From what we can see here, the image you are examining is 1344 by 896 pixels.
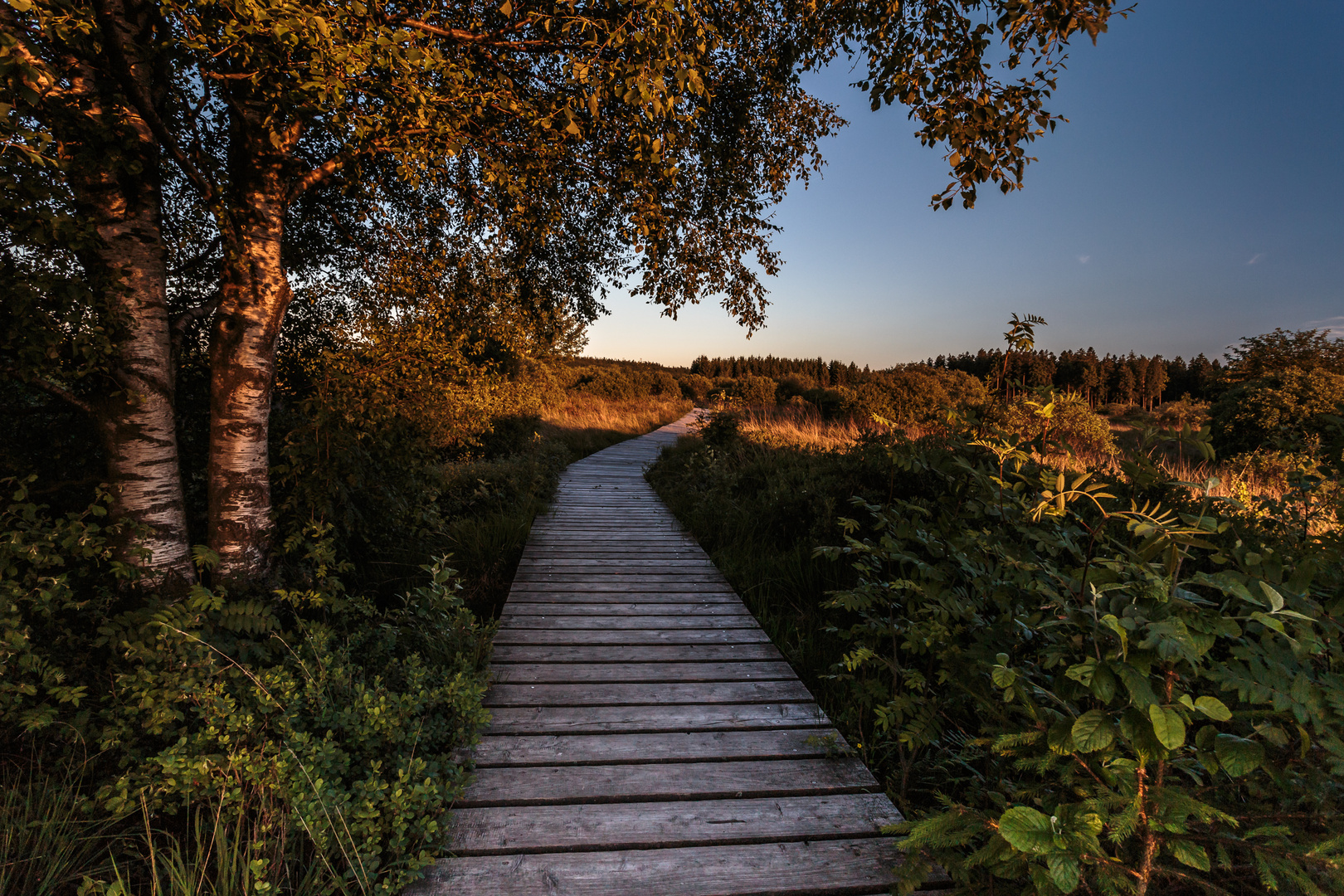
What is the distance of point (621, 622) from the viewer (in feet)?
A: 12.9

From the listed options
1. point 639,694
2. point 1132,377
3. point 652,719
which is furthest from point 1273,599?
point 1132,377

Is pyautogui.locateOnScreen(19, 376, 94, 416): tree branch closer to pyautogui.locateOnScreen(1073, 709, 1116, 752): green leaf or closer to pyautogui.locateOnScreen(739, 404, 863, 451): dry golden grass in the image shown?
pyautogui.locateOnScreen(1073, 709, 1116, 752): green leaf

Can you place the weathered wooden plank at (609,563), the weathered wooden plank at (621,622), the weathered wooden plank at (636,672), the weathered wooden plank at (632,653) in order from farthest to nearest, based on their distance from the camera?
the weathered wooden plank at (609,563)
the weathered wooden plank at (621,622)
the weathered wooden plank at (632,653)
the weathered wooden plank at (636,672)

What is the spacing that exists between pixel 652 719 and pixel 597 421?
661 inches

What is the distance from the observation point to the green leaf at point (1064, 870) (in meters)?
1.20

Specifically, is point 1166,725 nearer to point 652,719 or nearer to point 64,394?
point 652,719

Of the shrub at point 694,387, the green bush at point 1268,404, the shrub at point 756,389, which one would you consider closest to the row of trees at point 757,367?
the shrub at point 694,387

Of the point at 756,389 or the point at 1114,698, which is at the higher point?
the point at 756,389

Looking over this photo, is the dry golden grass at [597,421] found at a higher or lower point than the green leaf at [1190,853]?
higher

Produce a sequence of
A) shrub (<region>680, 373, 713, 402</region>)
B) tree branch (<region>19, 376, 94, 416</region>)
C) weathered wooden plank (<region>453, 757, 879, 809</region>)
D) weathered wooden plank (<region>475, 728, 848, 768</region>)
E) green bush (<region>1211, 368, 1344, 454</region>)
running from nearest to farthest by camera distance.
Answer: weathered wooden plank (<region>453, 757, 879, 809</region>), tree branch (<region>19, 376, 94, 416</region>), weathered wooden plank (<region>475, 728, 848, 768</region>), green bush (<region>1211, 368, 1344, 454</region>), shrub (<region>680, 373, 713, 402</region>)

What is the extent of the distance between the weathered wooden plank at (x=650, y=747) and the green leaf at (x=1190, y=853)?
1.45 m

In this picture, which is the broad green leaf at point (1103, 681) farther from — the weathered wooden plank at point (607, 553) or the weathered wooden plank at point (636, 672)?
the weathered wooden plank at point (607, 553)

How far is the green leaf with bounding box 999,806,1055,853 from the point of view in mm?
1245

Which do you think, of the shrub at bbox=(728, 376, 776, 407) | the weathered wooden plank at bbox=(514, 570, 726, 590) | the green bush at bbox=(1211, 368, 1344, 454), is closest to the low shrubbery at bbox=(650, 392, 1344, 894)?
the weathered wooden plank at bbox=(514, 570, 726, 590)
